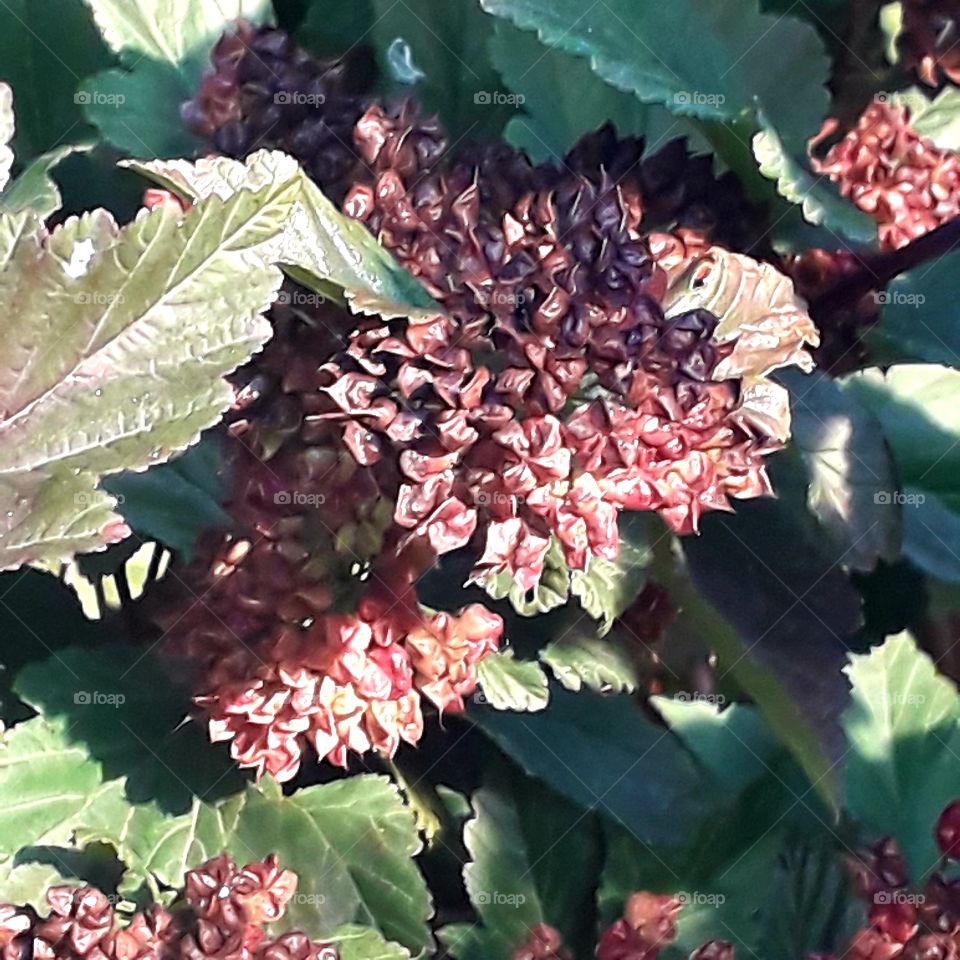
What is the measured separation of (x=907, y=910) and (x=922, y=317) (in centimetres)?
35

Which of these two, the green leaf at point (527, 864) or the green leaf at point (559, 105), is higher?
the green leaf at point (559, 105)

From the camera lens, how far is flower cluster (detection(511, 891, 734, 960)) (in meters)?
0.74

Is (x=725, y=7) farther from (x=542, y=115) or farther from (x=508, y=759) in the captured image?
(x=508, y=759)

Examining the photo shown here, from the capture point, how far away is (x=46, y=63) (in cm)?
81

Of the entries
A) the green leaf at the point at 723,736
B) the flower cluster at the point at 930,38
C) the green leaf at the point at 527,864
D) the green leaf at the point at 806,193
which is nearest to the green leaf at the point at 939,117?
the flower cluster at the point at 930,38

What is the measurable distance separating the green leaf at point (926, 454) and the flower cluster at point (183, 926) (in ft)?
1.39

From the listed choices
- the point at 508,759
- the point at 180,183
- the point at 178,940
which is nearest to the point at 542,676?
the point at 508,759

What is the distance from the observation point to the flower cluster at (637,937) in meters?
0.74

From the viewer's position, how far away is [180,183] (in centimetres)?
52

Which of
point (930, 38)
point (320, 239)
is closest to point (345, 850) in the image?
point (320, 239)

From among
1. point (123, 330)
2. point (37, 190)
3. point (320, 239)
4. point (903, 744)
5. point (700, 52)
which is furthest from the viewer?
point (903, 744)

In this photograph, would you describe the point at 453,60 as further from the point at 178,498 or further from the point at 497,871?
the point at 497,871

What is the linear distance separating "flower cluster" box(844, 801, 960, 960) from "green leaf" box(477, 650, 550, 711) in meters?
0.22

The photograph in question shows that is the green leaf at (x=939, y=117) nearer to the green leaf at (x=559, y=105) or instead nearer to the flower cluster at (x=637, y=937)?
the green leaf at (x=559, y=105)
